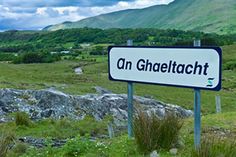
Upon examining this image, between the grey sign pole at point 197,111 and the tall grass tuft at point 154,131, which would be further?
the tall grass tuft at point 154,131

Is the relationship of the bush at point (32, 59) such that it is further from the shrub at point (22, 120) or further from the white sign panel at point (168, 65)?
the white sign panel at point (168, 65)

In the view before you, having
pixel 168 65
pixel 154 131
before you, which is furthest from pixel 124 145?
pixel 168 65

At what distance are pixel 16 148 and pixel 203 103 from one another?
25881 mm

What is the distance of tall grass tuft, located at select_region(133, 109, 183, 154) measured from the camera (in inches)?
302

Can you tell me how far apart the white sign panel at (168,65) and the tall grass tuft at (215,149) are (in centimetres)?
94

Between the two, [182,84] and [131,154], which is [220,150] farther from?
[131,154]

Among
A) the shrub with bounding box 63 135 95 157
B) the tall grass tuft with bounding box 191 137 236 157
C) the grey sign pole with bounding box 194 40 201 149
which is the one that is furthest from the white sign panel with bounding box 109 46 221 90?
the shrub with bounding box 63 135 95 157

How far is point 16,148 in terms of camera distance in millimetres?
11562

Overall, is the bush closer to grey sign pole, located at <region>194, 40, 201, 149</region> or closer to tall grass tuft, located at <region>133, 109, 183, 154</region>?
tall grass tuft, located at <region>133, 109, 183, 154</region>

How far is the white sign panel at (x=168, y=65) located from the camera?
6883 mm

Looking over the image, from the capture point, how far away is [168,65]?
7676mm

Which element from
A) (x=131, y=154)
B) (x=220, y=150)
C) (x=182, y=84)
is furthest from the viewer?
(x=131, y=154)

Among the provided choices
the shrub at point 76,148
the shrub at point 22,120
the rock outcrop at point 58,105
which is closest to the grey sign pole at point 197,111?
the shrub at point 76,148

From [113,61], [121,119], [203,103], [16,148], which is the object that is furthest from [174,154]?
[203,103]
